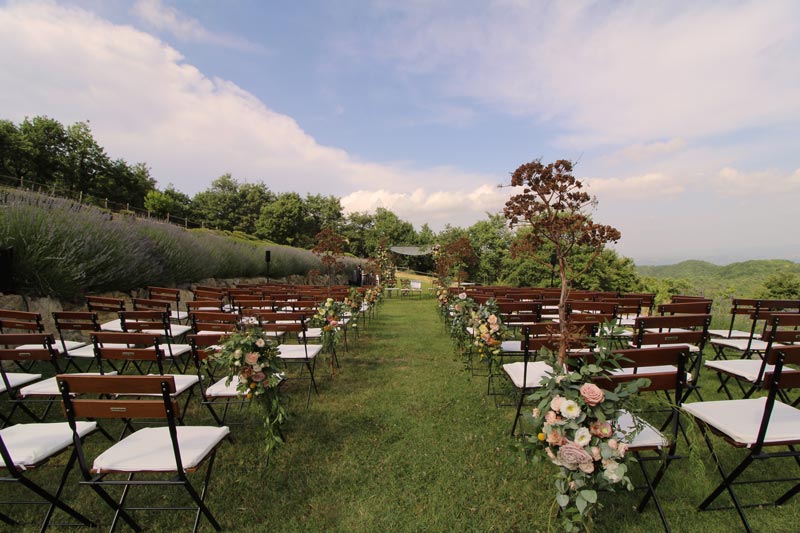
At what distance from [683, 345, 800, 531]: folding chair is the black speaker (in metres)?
7.63

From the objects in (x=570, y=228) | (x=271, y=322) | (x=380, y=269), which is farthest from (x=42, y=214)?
(x=380, y=269)

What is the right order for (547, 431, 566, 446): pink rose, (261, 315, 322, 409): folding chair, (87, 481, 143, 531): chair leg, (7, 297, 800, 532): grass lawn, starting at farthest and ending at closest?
1. (261, 315, 322, 409): folding chair
2. (7, 297, 800, 532): grass lawn
3. (87, 481, 143, 531): chair leg
4. (547, 431, 566, 446): pink rose

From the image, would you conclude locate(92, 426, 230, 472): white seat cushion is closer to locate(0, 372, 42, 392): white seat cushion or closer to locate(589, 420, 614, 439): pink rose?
locate(0, 372, 42, 392): white seat cushion

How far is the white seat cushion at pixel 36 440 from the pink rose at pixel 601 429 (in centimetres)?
280

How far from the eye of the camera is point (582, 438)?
152 centimetres

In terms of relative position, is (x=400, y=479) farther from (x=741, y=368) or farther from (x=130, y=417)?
(x=741, y=368)

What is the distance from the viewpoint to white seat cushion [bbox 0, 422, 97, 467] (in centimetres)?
177

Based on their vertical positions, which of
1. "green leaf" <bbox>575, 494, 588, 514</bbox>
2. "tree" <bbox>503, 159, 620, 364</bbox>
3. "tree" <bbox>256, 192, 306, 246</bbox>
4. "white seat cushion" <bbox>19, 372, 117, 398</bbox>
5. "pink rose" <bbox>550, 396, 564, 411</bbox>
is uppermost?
"tree" <bbox>256, 192, 306, 246</bbox>

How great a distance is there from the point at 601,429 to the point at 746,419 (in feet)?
4.48

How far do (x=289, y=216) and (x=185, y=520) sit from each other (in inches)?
1772

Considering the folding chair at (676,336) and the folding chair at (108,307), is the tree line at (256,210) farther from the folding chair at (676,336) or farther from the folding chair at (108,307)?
the folding chair at (108,307)

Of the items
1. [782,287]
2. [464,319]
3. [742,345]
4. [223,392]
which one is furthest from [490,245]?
[223,392]

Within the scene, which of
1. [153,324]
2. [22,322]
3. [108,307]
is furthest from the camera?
[108,307]

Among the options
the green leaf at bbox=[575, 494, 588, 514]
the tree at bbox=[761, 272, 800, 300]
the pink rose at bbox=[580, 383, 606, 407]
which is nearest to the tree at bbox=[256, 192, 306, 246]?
the tree at bbox=[761, 272, 800, 300]
